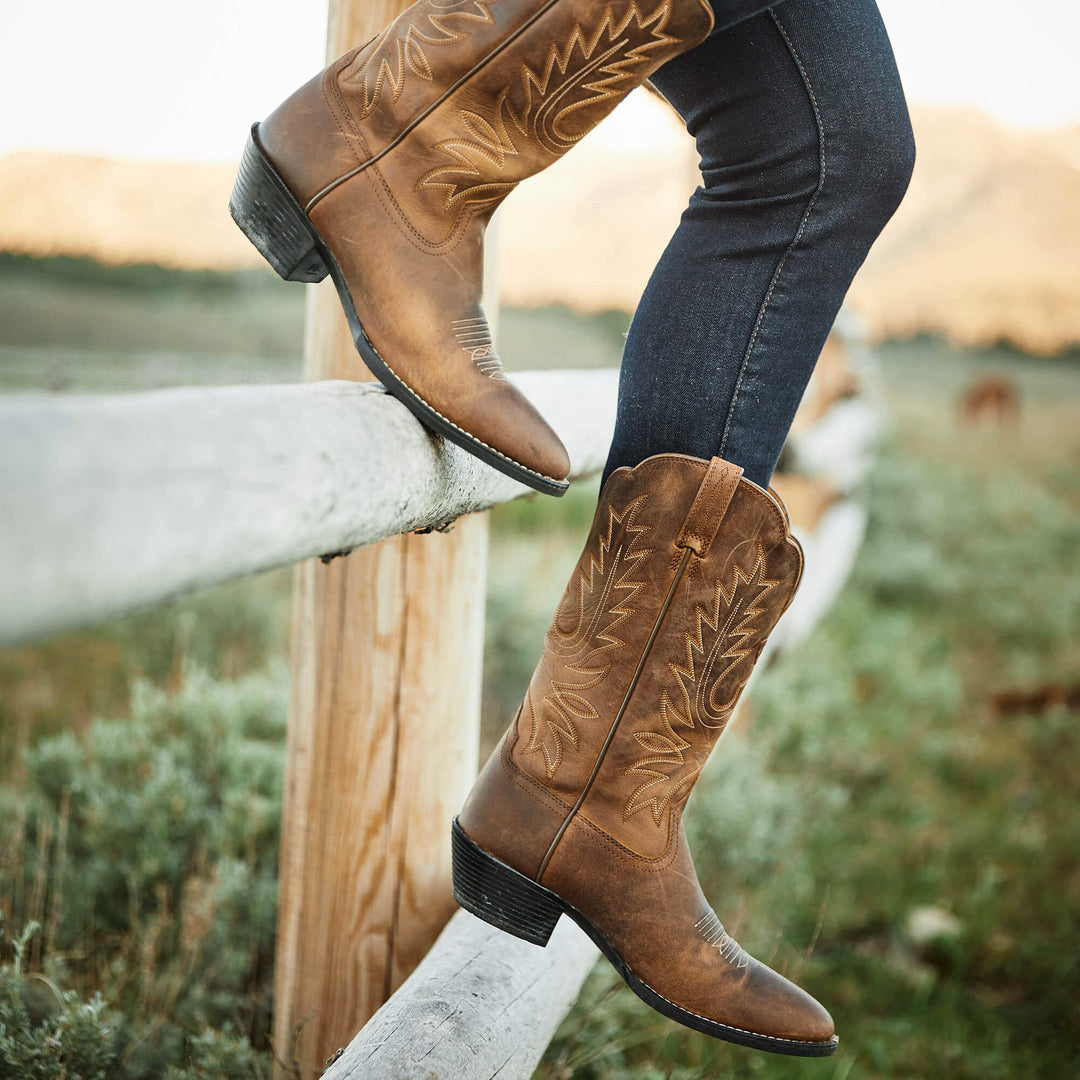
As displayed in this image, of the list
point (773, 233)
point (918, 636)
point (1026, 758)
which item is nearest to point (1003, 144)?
point (918, 636)

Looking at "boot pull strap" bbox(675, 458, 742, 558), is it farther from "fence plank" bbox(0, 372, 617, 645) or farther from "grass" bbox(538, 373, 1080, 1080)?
"grass" bbox(538, 373, 1080, 1080)

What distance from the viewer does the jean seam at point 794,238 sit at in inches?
37.0

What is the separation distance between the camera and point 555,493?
0.94 m

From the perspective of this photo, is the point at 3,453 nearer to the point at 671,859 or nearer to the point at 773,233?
the point at 773,233

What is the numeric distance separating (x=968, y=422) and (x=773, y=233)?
1311 centimetres

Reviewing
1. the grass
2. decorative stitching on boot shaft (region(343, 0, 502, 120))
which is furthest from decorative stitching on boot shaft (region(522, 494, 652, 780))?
the grass

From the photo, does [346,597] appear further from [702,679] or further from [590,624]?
[702,679]

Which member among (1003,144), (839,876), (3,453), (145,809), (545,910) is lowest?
(839,876)

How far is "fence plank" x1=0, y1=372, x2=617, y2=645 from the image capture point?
1.59ft

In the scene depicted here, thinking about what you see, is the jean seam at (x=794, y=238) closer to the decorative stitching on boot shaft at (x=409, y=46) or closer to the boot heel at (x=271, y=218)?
the decorative stitching on boot shaft at (x=409, y=46)

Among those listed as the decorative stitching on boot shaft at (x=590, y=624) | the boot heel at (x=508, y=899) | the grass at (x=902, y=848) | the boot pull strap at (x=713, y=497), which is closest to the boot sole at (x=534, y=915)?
the boot heel at (x=508, y=899)

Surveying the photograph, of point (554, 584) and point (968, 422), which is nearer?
point (554, 584)

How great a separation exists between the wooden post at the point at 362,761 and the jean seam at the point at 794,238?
49cm

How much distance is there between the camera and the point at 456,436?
917mm
